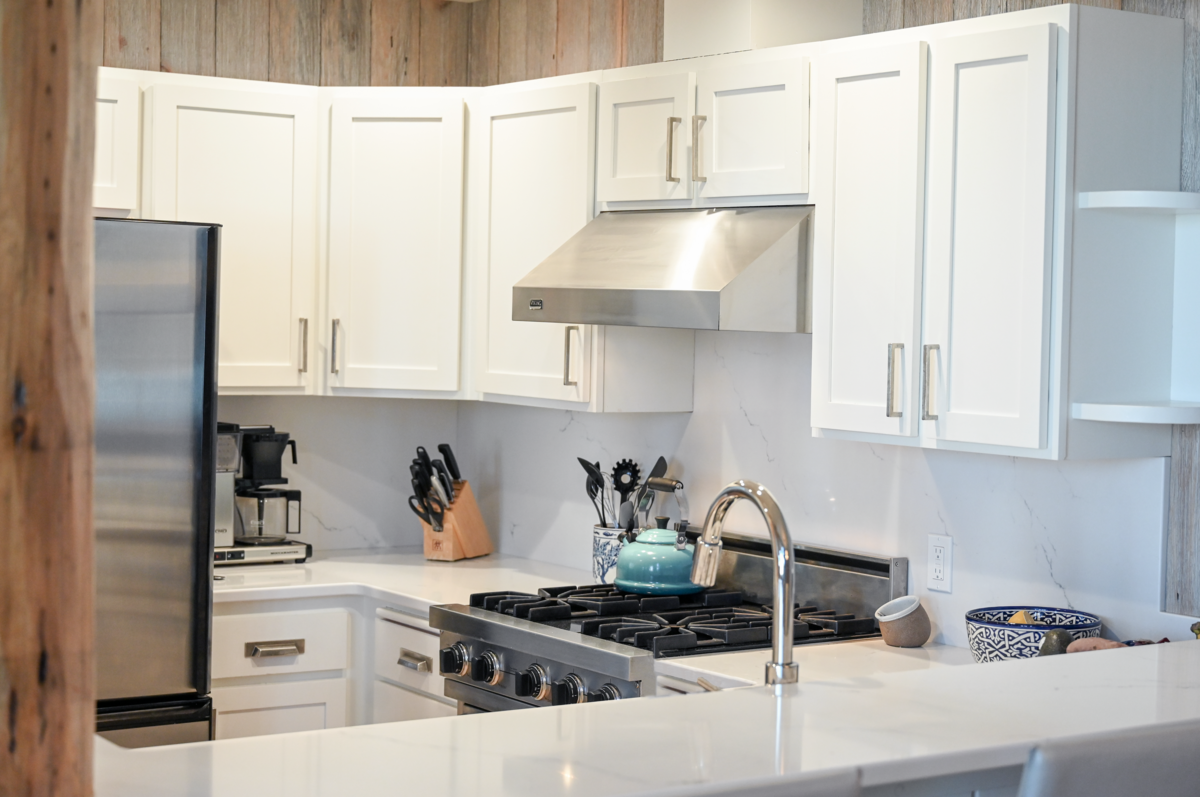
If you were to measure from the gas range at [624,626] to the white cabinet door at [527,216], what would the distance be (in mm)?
572

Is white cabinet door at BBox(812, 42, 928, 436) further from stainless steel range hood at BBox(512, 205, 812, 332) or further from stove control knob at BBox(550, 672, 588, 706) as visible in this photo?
stove control knob at BBox(550, 672, 588, 706)

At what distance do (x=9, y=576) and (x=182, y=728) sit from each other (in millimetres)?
2374

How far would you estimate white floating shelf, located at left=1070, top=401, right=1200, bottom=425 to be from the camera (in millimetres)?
2438

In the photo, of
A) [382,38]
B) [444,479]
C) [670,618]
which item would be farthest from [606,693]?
[382,38]

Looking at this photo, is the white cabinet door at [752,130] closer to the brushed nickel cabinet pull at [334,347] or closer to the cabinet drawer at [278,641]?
the brushed nickel cabinet pull at [334,347]

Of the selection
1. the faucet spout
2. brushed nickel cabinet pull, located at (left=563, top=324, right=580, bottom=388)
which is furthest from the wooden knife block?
the faucet spout

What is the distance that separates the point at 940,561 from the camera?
10.0ft

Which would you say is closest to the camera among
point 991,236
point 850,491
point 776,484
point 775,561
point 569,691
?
point 775,561

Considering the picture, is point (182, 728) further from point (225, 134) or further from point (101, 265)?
point (225, 134)

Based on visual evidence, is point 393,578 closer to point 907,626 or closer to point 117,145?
point 117,145

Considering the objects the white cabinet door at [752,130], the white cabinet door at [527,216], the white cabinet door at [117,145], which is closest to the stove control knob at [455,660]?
the white cabinet door at [527,216]

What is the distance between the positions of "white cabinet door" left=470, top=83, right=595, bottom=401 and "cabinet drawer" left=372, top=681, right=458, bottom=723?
2.68 ft

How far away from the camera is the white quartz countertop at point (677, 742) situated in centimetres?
128

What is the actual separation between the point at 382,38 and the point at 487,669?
2.08m
